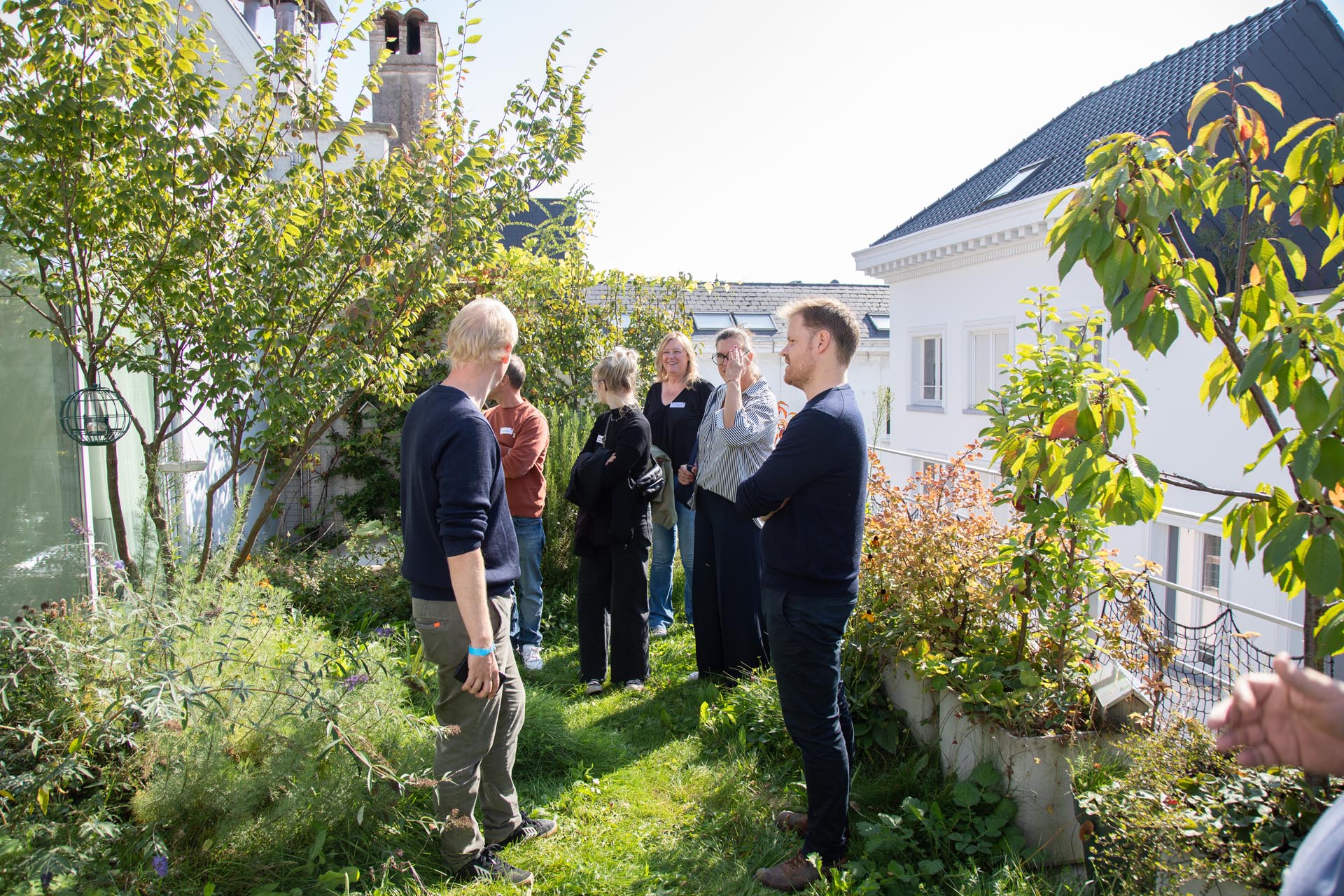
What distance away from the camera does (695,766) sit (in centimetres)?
390

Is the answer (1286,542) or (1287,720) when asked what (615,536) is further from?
(1287,720)

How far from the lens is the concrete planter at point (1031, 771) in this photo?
2.95m

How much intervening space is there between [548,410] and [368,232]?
11.1ft

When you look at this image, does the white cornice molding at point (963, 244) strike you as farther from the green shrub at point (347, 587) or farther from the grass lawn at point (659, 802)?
the grass lawn at point (659, 802)

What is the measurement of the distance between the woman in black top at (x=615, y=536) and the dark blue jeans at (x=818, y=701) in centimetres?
194

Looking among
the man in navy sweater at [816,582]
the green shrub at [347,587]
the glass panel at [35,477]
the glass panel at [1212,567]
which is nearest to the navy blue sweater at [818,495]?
the man in navy sweater at [816,582]

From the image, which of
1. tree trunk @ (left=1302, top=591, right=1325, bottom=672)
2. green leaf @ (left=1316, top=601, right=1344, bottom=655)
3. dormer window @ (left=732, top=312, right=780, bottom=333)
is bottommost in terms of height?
Answer: tree trunk @ (left=1302, top=591, right=1325, bottom=672)

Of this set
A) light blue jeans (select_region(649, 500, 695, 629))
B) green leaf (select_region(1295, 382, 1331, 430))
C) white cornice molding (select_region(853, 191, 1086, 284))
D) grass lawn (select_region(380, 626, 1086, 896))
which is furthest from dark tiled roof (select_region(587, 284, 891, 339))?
green leaf (select_region(1295, 382, 1331, 430))

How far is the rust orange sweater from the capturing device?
17.1ft

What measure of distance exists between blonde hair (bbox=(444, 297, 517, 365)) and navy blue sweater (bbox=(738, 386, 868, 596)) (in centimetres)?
101

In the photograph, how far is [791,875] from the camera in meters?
2.96

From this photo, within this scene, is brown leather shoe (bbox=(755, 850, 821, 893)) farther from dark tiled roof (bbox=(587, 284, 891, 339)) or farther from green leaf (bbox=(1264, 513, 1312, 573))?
dark tiled roof (bbox=(587, 284, 891, 339))

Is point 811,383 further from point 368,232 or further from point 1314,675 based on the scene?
point 368,232

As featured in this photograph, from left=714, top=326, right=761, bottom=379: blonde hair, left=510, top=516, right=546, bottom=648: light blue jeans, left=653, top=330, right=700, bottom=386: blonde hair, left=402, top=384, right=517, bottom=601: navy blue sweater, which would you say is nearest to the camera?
left=402, top=384, right=517, bottom=601: navy blue sweater
